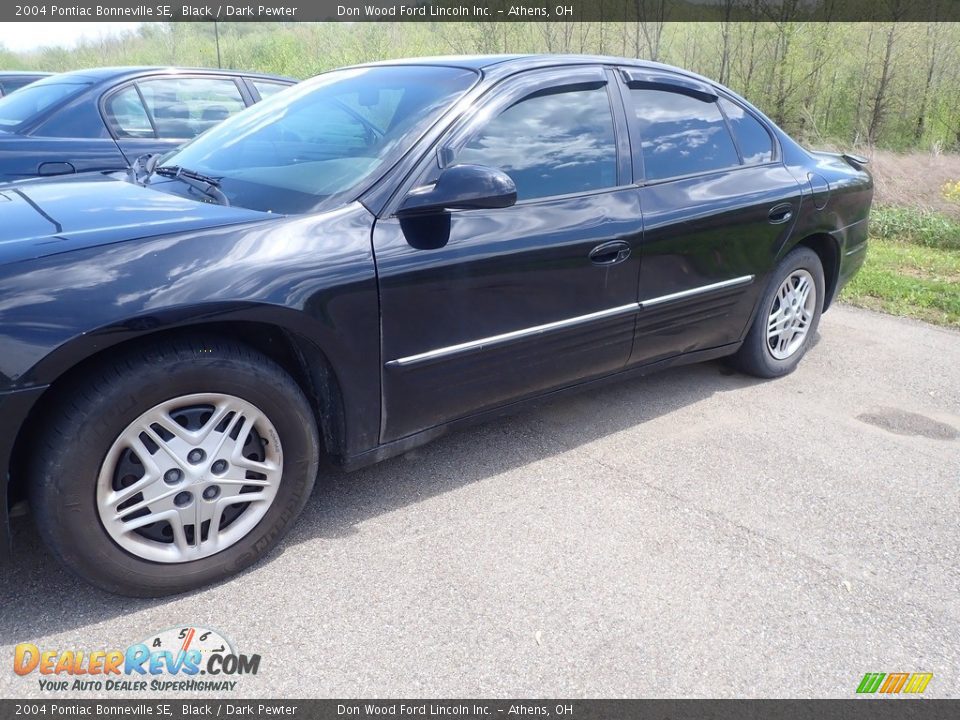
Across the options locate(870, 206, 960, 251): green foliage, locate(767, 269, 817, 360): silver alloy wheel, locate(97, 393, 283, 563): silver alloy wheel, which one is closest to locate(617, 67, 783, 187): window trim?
locate(767, 269, 817, 360): silver alloy wheel

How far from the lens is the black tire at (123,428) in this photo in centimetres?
203

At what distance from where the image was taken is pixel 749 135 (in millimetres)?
3875

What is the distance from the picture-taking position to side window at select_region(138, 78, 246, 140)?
573 centimetres

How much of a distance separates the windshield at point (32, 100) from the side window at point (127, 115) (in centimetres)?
23

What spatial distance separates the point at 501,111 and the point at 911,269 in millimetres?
5635

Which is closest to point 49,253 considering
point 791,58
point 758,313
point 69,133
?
point 758,313

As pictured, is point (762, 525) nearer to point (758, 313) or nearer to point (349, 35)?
point (758, 313)

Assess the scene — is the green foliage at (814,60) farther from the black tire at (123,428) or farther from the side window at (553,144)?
the black tire at (123,428)

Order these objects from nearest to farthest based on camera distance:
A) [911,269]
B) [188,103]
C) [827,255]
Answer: [827,255] → [188,103] → [911,269]

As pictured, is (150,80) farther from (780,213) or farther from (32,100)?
(780,213)

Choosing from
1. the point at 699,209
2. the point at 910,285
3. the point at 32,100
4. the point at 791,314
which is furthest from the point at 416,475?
the point at 910,285

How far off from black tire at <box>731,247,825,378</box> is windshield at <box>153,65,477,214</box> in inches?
79.4

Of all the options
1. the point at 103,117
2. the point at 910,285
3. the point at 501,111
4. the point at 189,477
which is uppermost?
the point at 501,111

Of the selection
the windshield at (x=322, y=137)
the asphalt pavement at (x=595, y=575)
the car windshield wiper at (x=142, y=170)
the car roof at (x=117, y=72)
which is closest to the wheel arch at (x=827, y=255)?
the asphalt pavement at (x=595, y=575)
